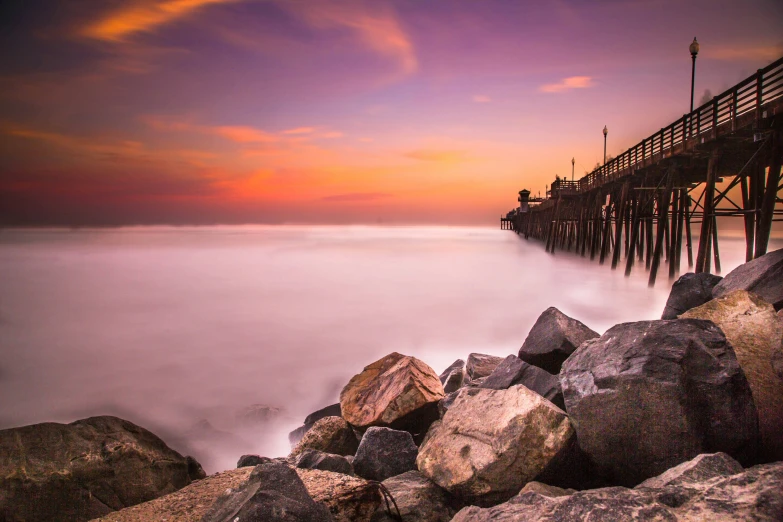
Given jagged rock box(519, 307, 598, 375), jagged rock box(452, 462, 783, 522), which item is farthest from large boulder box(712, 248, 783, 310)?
jagged rock box(452, 462, 783, 522)

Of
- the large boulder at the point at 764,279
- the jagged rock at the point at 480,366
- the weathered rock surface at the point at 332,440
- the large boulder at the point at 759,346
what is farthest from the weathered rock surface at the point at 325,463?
the large boulder at the point at 764,279

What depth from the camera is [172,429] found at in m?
8.73

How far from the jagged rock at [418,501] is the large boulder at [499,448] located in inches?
3.6

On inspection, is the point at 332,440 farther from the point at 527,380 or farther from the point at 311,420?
the point at 527,380

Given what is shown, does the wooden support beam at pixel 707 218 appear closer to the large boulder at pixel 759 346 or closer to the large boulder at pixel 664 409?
the large boulder at pixel 759 346

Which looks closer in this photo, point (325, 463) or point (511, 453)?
point (511, 453)

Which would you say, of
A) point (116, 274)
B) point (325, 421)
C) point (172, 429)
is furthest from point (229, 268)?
point (325, 421)

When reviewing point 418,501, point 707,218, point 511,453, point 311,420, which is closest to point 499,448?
point 511,453

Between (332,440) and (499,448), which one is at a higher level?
(499,448)

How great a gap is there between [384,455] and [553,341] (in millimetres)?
2263

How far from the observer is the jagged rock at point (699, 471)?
2.38 meters

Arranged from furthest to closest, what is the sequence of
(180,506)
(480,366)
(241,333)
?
(241,333) < (480,366) < (180,506)

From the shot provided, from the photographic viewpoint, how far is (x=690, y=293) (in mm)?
6289

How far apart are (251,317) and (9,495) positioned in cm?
1598
